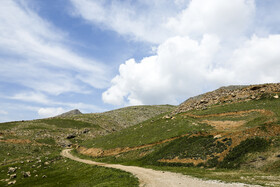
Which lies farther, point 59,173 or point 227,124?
point 227,124

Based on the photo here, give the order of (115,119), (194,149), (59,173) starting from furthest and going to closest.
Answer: (115,119) < (59,173) < (194,149)

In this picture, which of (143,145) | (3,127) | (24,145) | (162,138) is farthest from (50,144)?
(162,138)

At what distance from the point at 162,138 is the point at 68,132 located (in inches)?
3570

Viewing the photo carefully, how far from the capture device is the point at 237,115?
63.1 m

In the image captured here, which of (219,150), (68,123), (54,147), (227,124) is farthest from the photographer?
(68,123)

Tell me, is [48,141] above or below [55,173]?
above

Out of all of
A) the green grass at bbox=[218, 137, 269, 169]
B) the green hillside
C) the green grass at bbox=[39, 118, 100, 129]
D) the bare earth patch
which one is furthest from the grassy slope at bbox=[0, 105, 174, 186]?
the bare earth patch

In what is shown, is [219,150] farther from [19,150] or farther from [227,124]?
[19,150]

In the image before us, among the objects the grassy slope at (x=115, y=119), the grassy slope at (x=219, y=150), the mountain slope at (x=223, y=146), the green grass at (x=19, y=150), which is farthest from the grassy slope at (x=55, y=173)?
the grassy slope at (x=115, y=119)

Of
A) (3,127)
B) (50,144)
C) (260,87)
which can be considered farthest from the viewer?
(3,127)

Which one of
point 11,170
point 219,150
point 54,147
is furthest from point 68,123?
point 219,150

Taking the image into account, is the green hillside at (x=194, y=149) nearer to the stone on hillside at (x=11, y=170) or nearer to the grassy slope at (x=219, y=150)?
the grassy slope at (x=219, y=150)

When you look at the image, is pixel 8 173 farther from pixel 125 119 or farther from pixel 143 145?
pixel 125 119

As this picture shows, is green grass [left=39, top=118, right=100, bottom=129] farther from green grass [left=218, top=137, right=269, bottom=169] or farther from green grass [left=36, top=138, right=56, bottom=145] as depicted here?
green grass [left=218, top=137, right=269, bottom=169]
